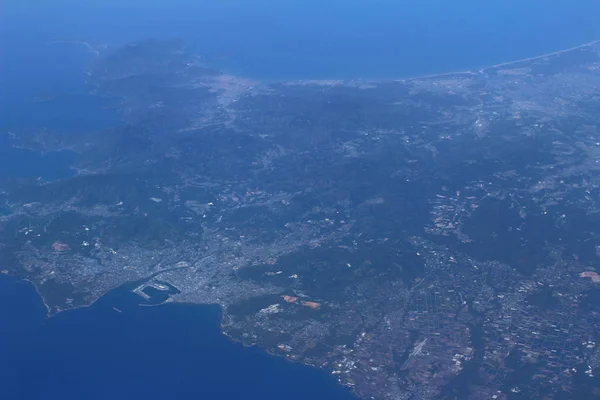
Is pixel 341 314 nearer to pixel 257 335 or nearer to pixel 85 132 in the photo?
pixel 257 335

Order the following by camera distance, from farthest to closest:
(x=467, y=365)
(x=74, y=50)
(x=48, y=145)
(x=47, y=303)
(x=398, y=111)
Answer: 1. (x=74, y=50)
2. (x=398, y=111)
3. (x=48, y=145)
4. (x=47, y=303)
5. (x=467, y=365)

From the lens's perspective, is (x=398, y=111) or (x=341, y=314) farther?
(x=398, y=111)

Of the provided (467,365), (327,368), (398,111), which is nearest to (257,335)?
(327,368)

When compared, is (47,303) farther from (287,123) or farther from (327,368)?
(287,123)

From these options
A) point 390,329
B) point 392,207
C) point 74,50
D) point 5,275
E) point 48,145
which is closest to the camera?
point 390,329

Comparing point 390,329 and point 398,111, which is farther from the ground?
point 398,111

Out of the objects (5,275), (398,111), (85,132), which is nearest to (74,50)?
(85,132)
